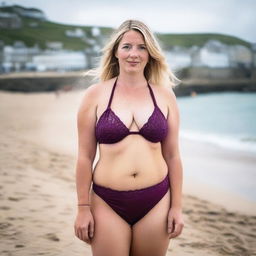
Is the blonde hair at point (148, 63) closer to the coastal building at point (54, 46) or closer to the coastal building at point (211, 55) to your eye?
the coastal building at point (211, 55)

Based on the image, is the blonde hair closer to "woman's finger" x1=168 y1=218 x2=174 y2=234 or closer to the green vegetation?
"woman's finger" x1=168 y1=218 x2=174 y2=234

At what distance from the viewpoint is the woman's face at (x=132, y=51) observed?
6.94 ft


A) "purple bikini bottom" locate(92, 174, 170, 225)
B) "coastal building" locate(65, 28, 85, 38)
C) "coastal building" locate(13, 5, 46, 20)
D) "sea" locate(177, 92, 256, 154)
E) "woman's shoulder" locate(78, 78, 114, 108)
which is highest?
"coastal building" locate(13, 5, 46, 20)

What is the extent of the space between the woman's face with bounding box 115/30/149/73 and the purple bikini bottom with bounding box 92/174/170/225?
739 millimetres

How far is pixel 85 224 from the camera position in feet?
6.76

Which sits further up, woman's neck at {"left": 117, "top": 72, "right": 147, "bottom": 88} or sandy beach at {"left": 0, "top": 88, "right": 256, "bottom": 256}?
woman's neck at {"left": 117, "top": 72, "right": 147, "bottom": 88}

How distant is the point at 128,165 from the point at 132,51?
2.26 feet

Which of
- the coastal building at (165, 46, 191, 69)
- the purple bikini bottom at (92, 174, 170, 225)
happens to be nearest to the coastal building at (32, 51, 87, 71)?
the coastal building at (165, 46, 191, 69)

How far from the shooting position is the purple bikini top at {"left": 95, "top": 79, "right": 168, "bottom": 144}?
202 cm

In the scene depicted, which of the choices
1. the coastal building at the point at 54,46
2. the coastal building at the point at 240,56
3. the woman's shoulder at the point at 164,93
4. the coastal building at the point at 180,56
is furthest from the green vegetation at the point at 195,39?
the woman's shoulder at the point at 164,93

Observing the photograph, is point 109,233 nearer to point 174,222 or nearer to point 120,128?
point 174,222

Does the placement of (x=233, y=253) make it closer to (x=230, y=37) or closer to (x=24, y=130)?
(x=24, y=130)

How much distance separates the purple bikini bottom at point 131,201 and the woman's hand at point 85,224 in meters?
0.13

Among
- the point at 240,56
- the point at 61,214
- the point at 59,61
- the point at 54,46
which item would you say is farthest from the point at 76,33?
the point at 61,214
